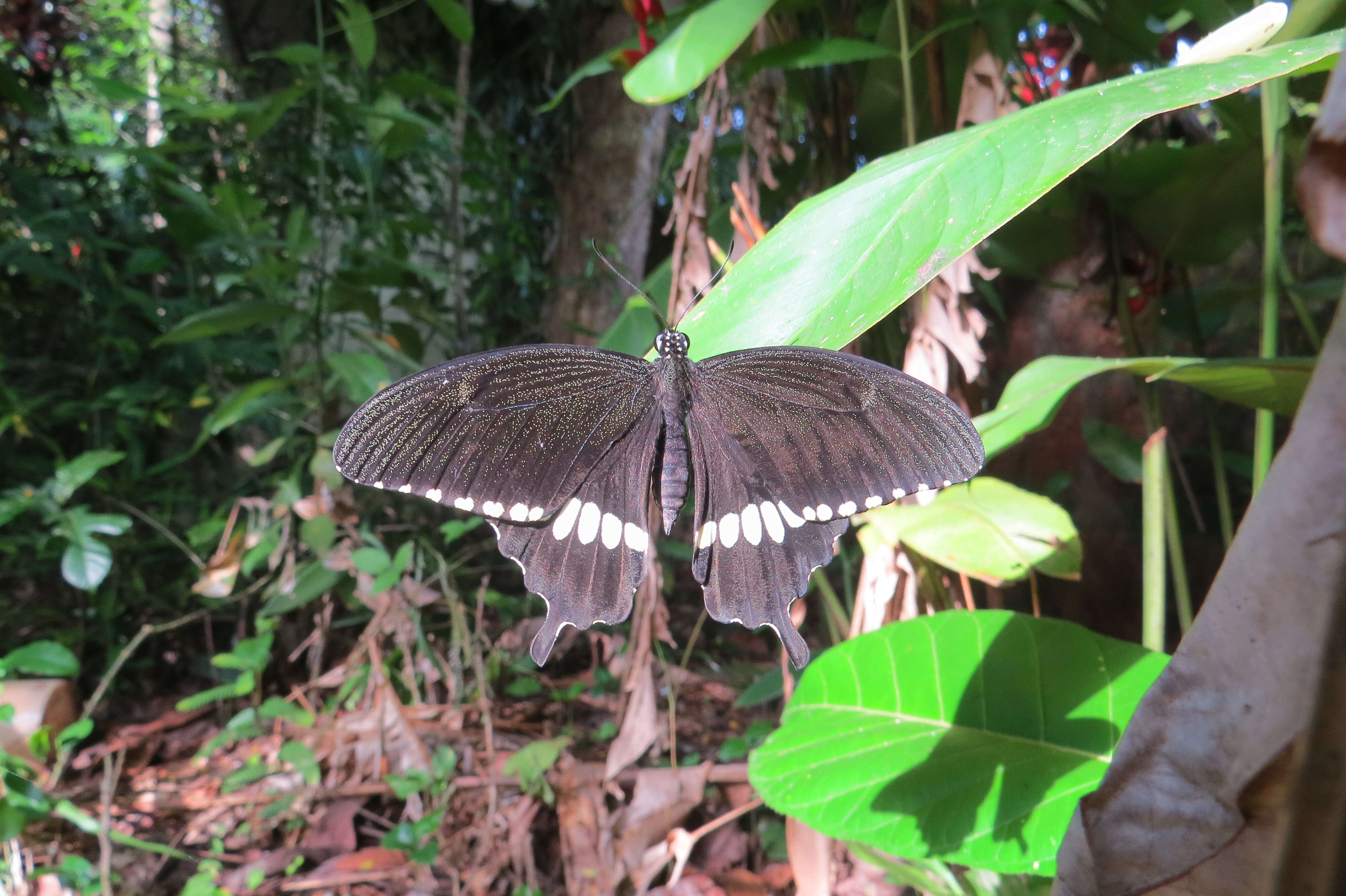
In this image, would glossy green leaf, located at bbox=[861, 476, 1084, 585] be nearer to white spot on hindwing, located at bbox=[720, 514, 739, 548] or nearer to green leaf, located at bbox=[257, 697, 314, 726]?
white spot on hindwing, located at bbox=[720, 514, 739, 548]

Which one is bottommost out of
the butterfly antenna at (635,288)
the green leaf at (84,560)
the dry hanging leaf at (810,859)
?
the dry hanging leaf at (810,859)

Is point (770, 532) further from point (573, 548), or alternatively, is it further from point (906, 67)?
point (906, 67)

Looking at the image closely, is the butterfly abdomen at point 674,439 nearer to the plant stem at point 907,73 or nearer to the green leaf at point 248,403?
the plant stem at point 907,73

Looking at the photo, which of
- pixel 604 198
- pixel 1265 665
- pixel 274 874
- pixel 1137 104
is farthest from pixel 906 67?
pixel 604 198

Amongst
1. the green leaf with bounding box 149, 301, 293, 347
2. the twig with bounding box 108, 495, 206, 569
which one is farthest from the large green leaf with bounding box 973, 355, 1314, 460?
the twig with bounding box 108, 495, 206, 569

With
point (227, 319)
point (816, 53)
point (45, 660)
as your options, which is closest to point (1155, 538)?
point (816, 53)

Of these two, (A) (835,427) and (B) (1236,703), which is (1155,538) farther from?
(B) (1236,703)

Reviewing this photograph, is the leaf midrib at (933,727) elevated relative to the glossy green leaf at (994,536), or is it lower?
lower

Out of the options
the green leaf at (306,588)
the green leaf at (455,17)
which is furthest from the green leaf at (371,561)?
the green leaf at (455,17)
